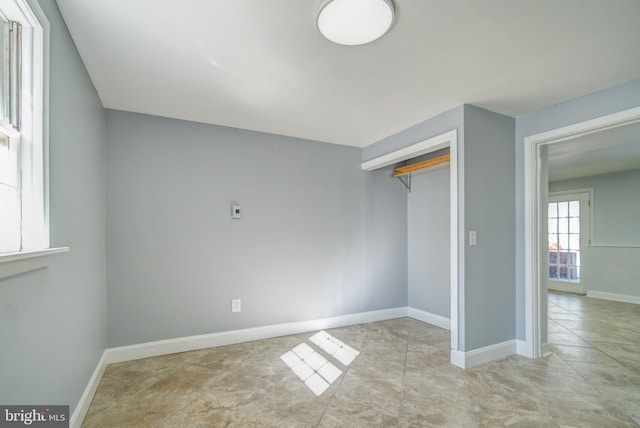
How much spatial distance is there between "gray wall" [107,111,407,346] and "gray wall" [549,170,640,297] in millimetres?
4093

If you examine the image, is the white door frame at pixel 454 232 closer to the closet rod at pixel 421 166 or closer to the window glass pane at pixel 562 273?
the closet rod at pixel 421 166

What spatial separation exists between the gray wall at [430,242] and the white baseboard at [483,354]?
0.75 meters

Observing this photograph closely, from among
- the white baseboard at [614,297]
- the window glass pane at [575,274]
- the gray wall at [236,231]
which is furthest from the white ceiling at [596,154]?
the white baseboard at [614,297]

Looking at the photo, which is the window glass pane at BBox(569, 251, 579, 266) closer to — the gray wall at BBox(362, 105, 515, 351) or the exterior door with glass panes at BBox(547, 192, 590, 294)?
the exterior door with glass panes at BBox(547, 192, 590, 294)

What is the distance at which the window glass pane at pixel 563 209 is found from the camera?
5893 millimetres

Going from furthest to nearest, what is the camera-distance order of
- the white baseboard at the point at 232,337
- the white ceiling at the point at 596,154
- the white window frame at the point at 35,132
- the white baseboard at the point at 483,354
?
the white ceiling at the point at 596,154 < the white baseboard at the point at 232,337 < the white baseboard at the point at 483,354 < the white window frame at the point at 35,132

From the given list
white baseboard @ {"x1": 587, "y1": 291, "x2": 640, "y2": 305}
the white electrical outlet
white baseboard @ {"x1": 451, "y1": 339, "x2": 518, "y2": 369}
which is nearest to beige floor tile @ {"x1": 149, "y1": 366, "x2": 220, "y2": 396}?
white baseboard @ {"x1": 451, "y1": 339, "x2": 518, "y2": 369}

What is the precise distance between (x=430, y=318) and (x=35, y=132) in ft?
12.7

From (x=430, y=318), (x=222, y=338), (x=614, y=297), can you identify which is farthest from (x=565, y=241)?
(x=222, y=338)

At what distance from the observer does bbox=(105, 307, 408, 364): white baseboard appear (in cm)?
263

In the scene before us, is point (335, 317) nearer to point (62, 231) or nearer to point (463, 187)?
point (463, 187)

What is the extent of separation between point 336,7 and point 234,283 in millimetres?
2549

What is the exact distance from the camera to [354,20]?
1.50m

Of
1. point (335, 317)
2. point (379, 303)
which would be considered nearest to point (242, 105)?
point (335, 317)
